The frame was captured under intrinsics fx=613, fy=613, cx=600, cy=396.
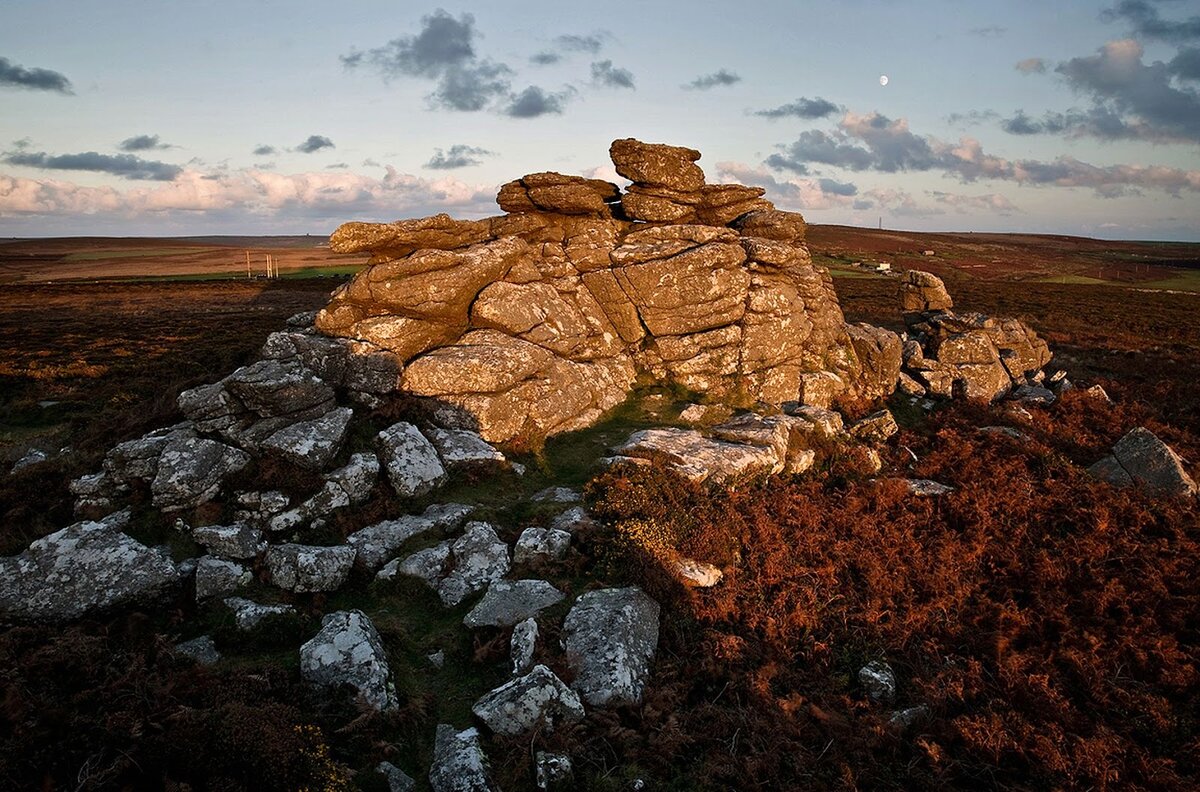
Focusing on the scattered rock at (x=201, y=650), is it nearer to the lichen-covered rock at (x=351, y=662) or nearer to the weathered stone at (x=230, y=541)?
the lichen-covered rock at (x=351, y=662)

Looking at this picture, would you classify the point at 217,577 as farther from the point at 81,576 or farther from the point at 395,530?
the point at 395,530

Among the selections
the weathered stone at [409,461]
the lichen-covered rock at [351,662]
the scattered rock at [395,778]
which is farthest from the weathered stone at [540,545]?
the scattered rock at [395,778]

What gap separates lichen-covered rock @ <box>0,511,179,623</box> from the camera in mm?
10617

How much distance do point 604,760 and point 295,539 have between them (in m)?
8.82

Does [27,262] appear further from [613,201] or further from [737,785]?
[737,785]

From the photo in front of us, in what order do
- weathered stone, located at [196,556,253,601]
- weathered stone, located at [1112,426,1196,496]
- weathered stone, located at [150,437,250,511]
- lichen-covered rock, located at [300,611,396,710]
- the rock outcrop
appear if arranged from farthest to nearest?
the rock outcrop → weathered stone, located at [1112,426,1196,496] → weathered stone, located at [150,437,250,511] → weathered stone, located at [196,556,253,601] → lichen-covered rock, located at [300,611,396,710]

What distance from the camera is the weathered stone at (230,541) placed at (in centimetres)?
1259

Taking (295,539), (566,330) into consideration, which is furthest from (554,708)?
(566,330)

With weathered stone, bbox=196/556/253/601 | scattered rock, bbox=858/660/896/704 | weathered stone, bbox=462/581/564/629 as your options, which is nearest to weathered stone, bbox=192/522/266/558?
weathered stone, bbox=196/556/253/601

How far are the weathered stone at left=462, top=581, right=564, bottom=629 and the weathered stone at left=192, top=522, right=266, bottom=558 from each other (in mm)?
4983

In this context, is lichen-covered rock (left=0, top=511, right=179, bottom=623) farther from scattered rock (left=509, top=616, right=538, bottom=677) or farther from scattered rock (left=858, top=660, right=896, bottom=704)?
scattered rock (left=858, top=660, right=896, bottom=704)

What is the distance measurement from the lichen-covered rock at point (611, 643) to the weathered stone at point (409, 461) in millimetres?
6046

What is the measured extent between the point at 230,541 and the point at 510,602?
6.12 meters

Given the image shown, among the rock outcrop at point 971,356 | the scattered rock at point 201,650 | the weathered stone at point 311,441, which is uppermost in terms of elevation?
the rock outcrop at point 971,356
